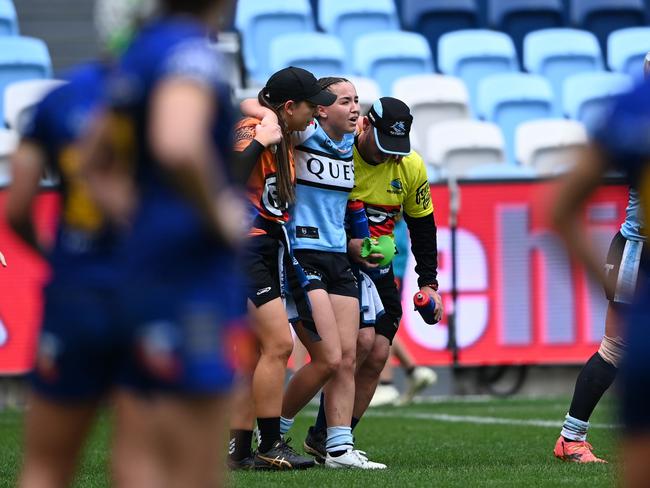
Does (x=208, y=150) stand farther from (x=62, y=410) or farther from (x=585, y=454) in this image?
(x=585, y=454)

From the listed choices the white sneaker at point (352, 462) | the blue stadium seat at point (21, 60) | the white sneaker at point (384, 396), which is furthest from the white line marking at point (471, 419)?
the blue stadium seat at point (21, 60)

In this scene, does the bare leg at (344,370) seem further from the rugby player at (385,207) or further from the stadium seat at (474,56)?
the stadium seat at (474,56)

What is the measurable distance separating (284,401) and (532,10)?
12.1m

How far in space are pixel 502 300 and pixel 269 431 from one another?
5.47 meters

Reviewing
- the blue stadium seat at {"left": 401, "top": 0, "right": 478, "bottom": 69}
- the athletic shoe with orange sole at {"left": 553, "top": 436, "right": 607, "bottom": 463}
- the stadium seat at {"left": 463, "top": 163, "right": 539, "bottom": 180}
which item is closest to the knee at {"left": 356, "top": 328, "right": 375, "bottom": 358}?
the athletic shoe with orange sole at {"left": 553, "top": 436, "right": 607, "bottom": 463}

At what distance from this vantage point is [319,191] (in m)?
7.08

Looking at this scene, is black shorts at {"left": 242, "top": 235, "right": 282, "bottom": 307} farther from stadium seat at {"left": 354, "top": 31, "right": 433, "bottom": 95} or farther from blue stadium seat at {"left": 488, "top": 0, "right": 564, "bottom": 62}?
blue stadium seat at {"left": 488, "top": 0, "right": 564, "bottom": 62}

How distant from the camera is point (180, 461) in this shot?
9.61ft

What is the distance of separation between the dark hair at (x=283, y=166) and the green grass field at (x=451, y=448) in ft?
4.57

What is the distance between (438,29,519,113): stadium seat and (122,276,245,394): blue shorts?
13.9 m

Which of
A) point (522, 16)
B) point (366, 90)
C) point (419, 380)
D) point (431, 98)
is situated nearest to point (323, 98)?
point (419, 380)

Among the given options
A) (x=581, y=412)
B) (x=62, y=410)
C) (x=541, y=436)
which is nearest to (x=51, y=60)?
(x=541, y=436)

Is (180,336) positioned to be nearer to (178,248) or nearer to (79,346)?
(178,248)

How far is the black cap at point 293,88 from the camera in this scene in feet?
22.5
